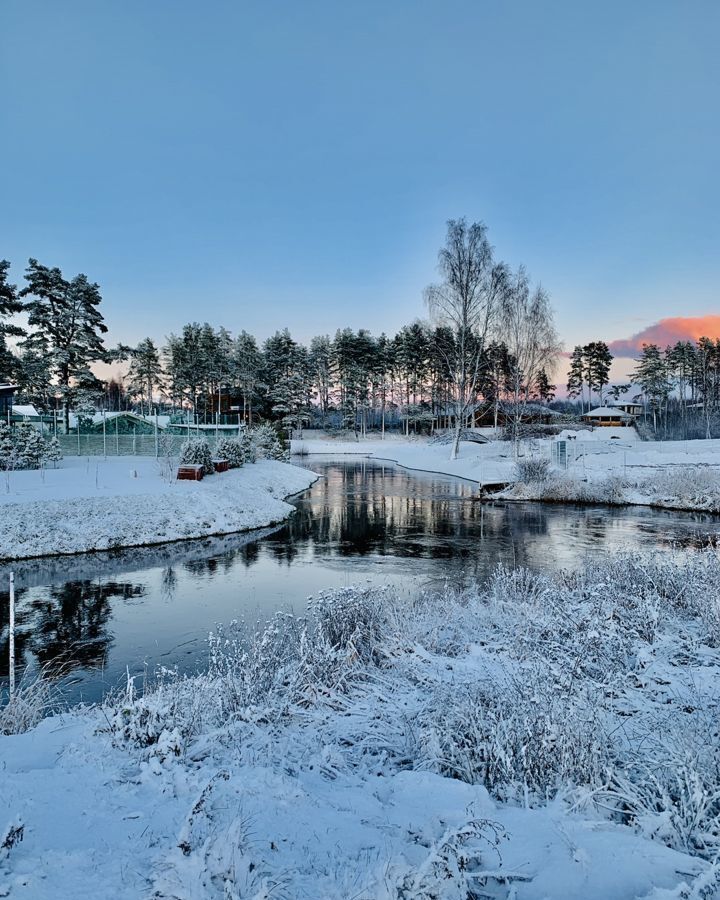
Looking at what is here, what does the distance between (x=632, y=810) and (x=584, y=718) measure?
3.10 feet

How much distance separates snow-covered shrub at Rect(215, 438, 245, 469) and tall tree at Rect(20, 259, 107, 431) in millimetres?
11074

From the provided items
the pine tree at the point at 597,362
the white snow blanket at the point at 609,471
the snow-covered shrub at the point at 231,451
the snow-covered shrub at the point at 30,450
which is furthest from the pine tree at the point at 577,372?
the snow-covered shrub at the point at 30,450

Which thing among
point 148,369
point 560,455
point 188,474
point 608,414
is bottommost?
point 188,474

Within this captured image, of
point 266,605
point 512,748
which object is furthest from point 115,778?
point 266,605

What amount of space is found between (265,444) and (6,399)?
608 inches

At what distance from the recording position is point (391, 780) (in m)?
4.03

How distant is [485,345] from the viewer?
124 ft

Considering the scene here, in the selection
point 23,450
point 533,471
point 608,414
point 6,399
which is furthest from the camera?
point 608,414

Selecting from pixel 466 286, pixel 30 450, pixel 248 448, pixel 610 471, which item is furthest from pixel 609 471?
pixel 30 450

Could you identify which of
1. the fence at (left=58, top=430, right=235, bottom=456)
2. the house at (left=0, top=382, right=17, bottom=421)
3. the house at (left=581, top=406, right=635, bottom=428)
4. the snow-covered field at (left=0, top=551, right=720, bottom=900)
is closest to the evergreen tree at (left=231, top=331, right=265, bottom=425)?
the fence at (left=58, top=430, right=235, bottom=456)

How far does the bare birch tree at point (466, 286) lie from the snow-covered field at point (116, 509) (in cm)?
1757

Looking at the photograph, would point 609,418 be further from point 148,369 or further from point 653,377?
point 148,369

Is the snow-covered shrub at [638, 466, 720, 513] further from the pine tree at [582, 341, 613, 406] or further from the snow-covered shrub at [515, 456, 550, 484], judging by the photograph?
the pine tree at [582, 341, 613, 406]

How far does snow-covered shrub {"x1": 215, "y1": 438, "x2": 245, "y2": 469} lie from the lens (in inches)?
1142
